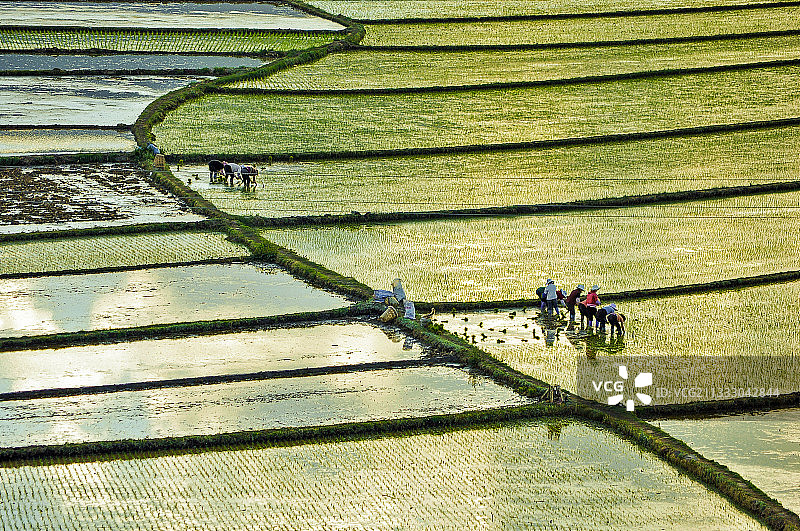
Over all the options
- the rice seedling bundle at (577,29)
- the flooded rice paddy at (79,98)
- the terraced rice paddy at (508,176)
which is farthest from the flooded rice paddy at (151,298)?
the rice seedling bundle at (577,29)

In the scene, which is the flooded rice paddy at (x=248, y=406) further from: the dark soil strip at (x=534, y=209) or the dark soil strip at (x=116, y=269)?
the dark soil strip at (x=534, y=209)

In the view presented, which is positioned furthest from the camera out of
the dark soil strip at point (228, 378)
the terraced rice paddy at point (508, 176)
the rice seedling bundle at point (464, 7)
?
the rice seedling bundle at point (464, 7)

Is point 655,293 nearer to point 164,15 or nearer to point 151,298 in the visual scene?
point 151,298

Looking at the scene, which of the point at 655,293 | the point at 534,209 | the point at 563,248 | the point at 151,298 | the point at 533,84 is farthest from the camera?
the point at 533,84

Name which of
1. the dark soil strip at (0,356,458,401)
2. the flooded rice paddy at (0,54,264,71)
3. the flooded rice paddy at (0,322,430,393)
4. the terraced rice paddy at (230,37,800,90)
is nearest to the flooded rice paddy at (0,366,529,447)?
the dark soil strip at (0,356,458,401)

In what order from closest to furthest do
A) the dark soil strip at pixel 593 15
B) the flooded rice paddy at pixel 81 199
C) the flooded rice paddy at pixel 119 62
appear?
the flooded rice paddy at pixel 81 199
the flooded rice paddy at pixel 119 62
the dark soil strip at pixel 593 15

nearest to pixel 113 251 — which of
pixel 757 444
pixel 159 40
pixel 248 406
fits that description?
pixel 248 406

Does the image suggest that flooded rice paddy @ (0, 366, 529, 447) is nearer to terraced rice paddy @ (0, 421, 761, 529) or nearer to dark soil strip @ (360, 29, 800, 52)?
terraced rice paddy @ (0, 421, 761, 529)
